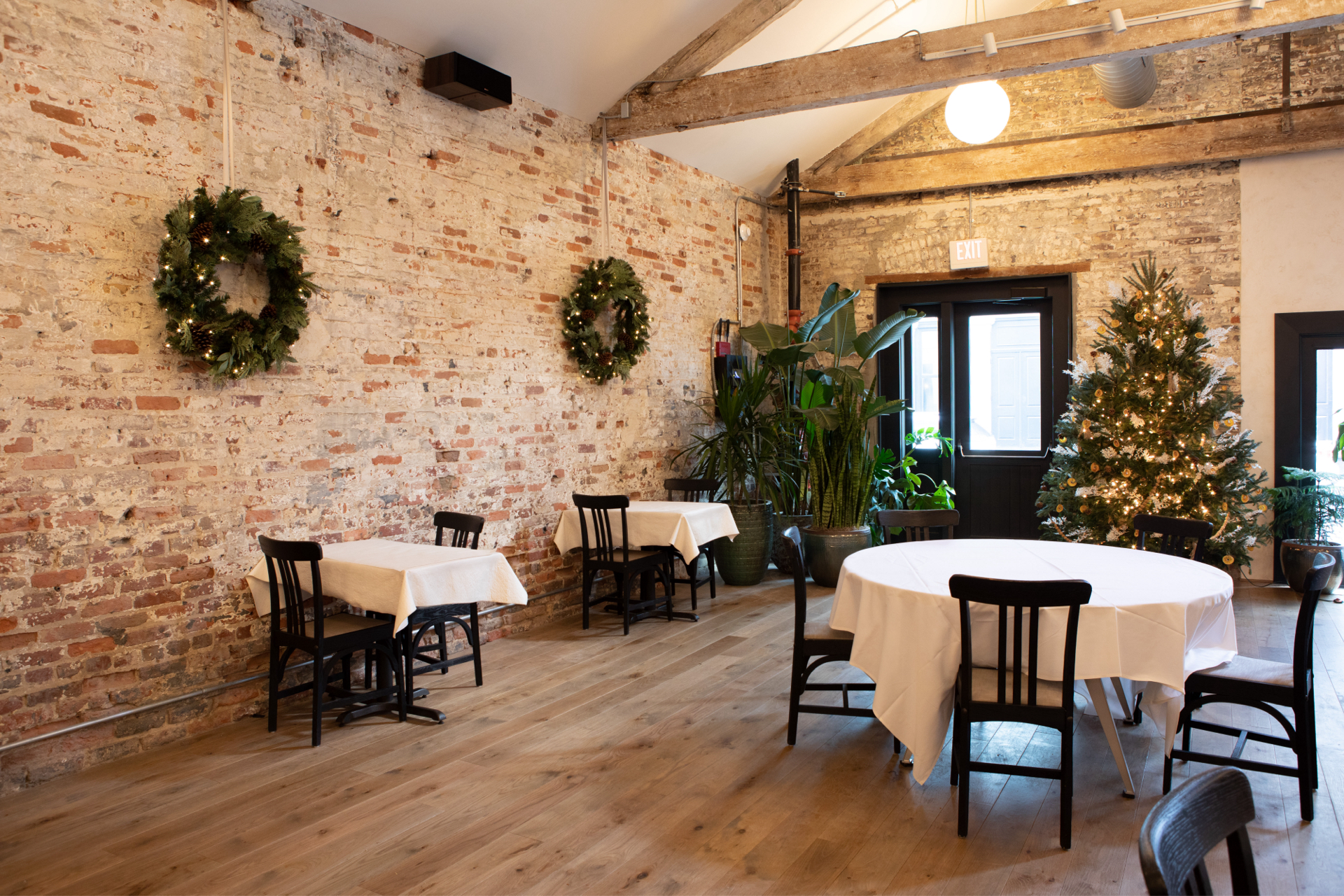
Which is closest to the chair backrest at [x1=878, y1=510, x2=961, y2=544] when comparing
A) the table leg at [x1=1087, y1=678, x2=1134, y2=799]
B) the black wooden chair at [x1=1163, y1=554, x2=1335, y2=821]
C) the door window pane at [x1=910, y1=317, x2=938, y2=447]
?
the table leg at [x1=1087, y1=678, x2=1134, y2=799]

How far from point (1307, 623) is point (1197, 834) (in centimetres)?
231

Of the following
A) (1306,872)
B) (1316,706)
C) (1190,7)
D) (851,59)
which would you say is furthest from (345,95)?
(1316,706)

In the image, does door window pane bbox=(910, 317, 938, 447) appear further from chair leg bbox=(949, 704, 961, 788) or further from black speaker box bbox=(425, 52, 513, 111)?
chair leg bbox=(949, 704, 961, 788)

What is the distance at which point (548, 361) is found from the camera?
6367mm

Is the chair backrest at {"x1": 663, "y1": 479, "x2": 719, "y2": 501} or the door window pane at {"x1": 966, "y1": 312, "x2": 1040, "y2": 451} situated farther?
the door window pane at {"x1": 966, "y1": 312, "x2": 1040, "y2": 451}

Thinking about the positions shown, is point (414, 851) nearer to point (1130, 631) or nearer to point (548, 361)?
point (1130, 631)

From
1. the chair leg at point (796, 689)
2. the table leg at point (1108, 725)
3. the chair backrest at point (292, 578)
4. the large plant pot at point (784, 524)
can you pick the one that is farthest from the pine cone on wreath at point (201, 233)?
the large plant pot at point (784, 524)

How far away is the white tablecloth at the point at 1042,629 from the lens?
3.11m

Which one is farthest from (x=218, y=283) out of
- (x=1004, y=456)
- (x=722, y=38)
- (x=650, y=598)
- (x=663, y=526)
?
(x=1004, y=456)

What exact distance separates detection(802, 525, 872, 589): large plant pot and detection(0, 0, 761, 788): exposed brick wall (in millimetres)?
2032

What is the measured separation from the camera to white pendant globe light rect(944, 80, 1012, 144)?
227 inches

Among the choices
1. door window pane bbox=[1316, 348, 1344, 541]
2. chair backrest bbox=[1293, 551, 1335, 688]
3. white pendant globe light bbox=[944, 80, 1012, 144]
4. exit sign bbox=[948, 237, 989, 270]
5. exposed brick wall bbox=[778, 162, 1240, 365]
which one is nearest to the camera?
chair backrest bbox=[1293, 551, 1335, 688]

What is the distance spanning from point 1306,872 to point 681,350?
5.85m

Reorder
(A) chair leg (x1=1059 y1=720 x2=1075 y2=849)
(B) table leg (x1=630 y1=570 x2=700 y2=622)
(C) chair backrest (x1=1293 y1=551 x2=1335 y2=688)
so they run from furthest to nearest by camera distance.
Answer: (B) table leg (x1=630 y1=570 x2=700 y2=622) → (C) chair backrest (x1=1293 y1=551 x2=1335 y2=688) → (A) chair leg (x1=1059 y1=720 x2=1075 y2=849)
